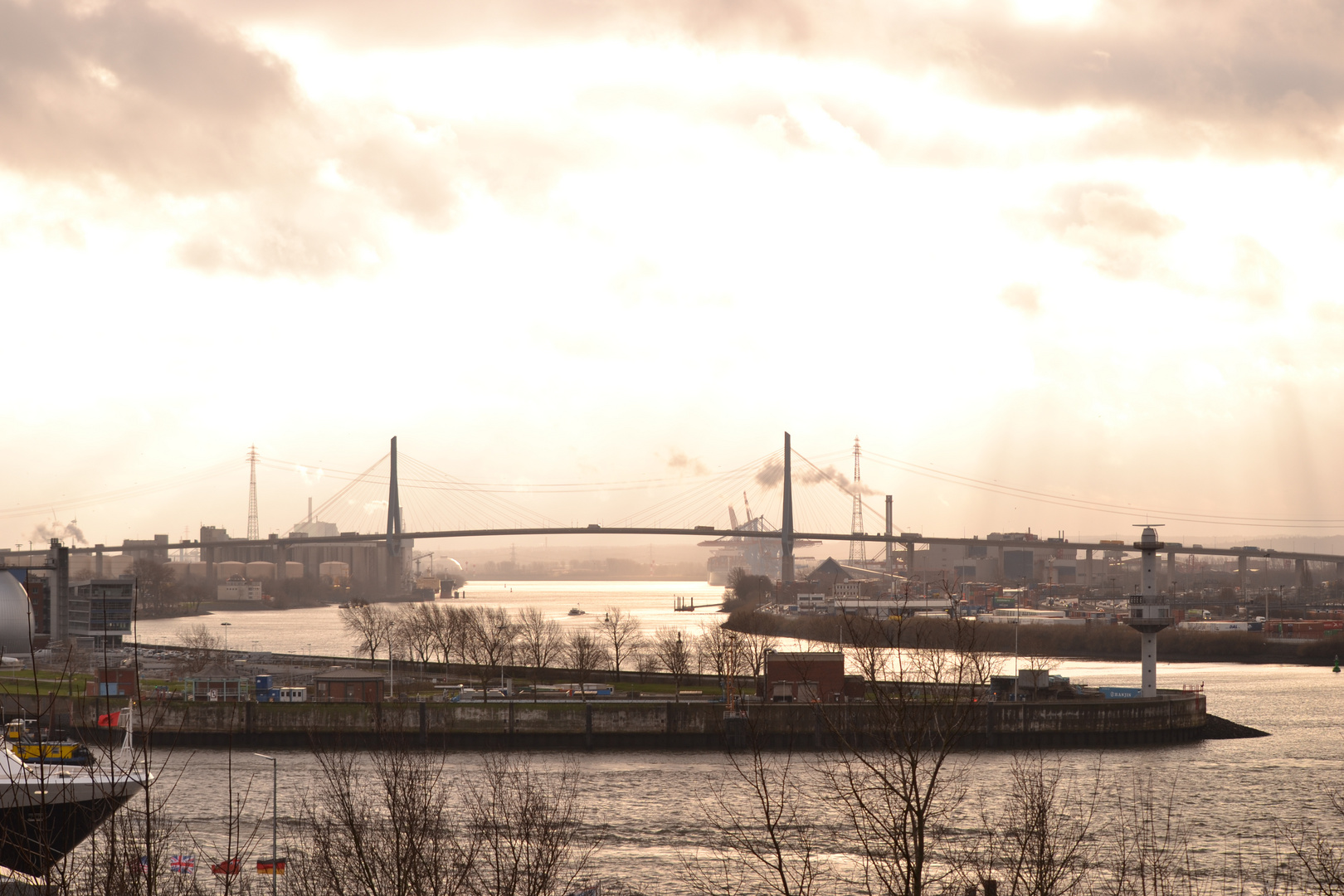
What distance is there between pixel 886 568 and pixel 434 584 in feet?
97.3

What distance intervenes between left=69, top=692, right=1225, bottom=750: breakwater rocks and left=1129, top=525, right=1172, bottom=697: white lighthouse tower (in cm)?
171

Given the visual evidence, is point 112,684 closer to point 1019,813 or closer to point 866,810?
point 1019,813

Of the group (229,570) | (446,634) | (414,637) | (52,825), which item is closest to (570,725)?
(52,825)

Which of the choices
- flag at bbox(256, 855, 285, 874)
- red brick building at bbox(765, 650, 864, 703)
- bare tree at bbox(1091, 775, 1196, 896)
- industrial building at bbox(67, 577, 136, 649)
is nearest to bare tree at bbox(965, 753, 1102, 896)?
bare tree at bbox(1091, 775, 1196, 896)

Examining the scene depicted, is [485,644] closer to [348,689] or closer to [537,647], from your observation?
[537,647]

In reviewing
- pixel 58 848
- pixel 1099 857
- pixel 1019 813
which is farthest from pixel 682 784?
pixel 58 848

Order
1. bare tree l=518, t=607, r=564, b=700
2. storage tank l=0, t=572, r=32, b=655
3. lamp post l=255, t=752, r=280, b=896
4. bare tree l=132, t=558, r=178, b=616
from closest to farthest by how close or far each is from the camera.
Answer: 1. lamp post l=255, t=752, r=280, b=896
2. storage tank l=0, t=572, r=32, b=655
3. bare tree l=518, t=607, r=564, b=700
4. bare tree l=132, t=558, r=178, b=616

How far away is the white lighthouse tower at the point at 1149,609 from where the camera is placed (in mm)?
17375

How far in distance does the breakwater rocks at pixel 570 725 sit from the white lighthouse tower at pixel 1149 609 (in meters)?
1.71

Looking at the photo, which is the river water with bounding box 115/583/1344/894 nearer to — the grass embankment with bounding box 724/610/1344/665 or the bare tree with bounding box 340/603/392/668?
the bare tree with bounding box 340/603/392/668

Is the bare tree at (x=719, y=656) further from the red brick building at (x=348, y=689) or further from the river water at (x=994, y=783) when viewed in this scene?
the red brick building at (x=348, y=689)

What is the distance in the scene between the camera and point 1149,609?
1781 centimetres

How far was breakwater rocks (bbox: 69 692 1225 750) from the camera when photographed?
15117 millimetres

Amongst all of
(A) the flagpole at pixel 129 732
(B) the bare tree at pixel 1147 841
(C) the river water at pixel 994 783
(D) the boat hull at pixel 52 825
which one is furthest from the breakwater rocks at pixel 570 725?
(D) the boat hull at pixel 52 825
